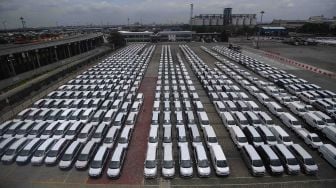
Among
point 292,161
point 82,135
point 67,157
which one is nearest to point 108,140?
point 82,135

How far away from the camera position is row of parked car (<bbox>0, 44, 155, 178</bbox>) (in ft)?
60.5

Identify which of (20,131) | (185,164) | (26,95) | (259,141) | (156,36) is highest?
(156,36)

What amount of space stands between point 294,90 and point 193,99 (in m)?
15.5

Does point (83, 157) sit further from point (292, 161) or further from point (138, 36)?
point (138, 36)

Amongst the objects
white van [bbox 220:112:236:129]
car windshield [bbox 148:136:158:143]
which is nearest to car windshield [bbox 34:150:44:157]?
car windshield [bbox 148:136:158:143]

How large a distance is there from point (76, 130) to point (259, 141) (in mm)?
17452

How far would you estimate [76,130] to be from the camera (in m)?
22.7

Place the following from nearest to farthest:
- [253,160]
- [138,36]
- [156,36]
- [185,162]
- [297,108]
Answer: [253,160]
[185,162]
[297,108]
[156,36]
[138,36]

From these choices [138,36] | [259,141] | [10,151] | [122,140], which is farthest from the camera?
[138,36]

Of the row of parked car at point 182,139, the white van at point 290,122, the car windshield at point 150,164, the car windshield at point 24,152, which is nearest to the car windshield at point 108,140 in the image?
Answer: the row of parked car at point 182,139

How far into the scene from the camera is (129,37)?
406ft

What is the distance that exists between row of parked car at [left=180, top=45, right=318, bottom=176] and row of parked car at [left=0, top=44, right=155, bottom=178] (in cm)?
1014

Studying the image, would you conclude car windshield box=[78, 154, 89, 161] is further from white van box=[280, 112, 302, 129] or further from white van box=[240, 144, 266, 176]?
white van box=[280, 112, 302, 129]

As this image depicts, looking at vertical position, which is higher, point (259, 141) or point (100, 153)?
point (100, 153)
